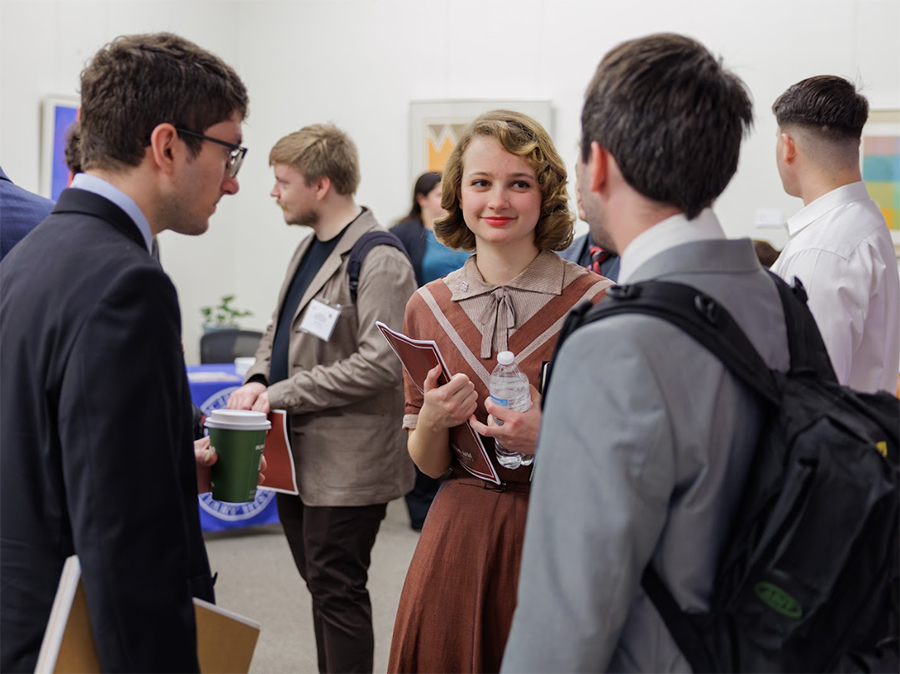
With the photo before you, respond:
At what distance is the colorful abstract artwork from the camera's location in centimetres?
564

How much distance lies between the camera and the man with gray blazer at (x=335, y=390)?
269cm

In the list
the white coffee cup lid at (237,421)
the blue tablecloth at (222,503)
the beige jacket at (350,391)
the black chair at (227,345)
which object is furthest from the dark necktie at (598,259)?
the black chair at (227,345)

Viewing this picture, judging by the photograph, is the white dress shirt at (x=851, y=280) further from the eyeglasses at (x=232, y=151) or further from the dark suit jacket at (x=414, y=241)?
the dark suit jacket at (x=414, y=241)

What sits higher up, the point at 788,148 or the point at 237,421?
the point at 788,148

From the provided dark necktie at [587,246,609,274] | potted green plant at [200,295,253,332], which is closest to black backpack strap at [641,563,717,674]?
dark necktie at [587,246,609,274]

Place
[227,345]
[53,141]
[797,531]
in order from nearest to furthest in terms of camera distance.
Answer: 1. [797,531]
2. [227,345]
3. [53,141]

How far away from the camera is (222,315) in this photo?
6.70 meters

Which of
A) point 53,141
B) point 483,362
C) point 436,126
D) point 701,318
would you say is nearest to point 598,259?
point 483,362

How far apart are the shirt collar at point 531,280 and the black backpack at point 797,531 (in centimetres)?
80

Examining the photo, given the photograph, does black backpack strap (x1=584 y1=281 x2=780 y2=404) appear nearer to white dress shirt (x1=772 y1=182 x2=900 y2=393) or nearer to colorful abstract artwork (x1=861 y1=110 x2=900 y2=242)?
white dress shirt (x1=772 y1=182 x2=900 y2=393)

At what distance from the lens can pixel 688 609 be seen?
40.8 inches

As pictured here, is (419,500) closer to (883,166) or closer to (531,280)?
(531,280)

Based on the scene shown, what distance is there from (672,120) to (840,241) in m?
1.43

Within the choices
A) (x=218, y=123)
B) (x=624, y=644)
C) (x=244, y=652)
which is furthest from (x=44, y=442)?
(x=624, y=644)
